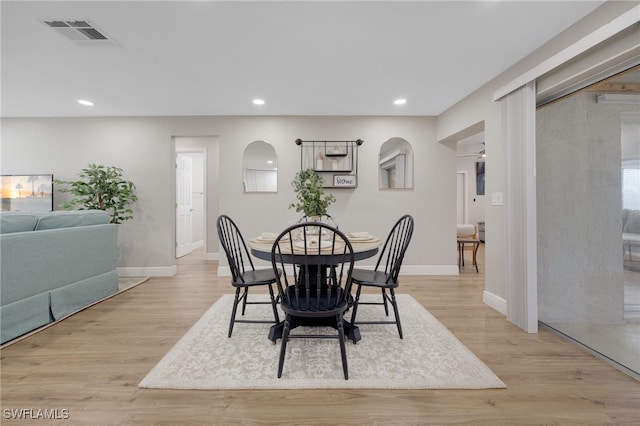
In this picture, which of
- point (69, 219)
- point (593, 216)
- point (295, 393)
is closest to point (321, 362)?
point (295, 393)

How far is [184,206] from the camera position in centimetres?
595

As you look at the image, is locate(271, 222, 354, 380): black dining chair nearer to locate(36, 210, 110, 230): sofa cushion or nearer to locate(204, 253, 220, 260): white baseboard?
locate(36, 210, 110, 230): sofa cushion

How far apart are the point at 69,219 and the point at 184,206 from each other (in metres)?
3.29

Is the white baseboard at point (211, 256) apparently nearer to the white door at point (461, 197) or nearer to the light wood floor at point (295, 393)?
the light wood floor at point (295, 393)

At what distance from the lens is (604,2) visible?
174cm

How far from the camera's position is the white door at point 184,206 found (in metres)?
5.61

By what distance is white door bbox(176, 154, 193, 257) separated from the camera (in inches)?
221

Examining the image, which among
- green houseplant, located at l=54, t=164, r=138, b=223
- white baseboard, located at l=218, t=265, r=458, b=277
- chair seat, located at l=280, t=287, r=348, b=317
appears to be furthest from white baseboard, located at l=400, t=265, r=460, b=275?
green houseplant, located at l=54, t=164, r=138, b=223

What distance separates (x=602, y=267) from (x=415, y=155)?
2.58 meters

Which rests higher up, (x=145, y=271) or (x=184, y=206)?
(x=184, y=206)

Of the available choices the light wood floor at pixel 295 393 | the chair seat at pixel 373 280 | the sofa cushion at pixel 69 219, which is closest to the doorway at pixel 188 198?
the sofa cushion at pixel 69 219

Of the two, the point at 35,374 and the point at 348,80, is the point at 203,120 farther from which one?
the point at 35,374

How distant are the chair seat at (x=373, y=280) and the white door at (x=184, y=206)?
186 inches

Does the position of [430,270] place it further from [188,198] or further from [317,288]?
[188,198]
